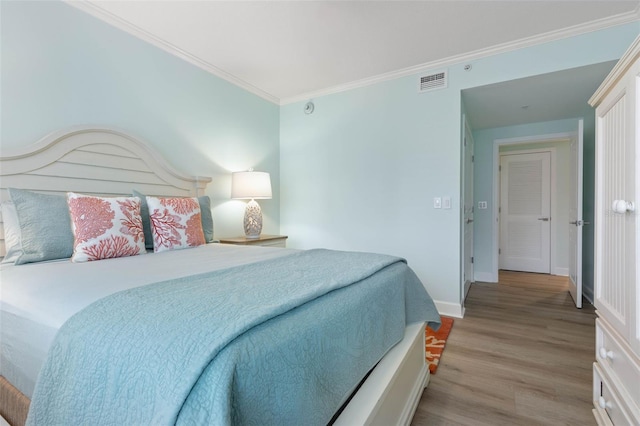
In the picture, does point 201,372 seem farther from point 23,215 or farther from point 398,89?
point 398,89

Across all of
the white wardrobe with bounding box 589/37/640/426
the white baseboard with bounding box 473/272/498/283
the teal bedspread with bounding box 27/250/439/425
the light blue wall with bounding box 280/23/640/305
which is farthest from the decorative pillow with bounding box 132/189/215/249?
the white baseboard with bounding box 473/272/498/283

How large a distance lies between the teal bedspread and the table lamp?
6.37 ft

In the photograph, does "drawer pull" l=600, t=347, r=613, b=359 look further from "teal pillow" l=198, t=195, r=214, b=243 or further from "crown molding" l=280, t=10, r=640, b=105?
"teal pillow" l=198, t=195, r=214, b=243

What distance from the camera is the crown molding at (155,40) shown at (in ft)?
Result: 6.83

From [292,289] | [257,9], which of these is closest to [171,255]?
[292,289]

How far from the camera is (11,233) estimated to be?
159 cm

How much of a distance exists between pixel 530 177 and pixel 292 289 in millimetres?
5370

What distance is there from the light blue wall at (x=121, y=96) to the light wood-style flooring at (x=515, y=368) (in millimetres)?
2417

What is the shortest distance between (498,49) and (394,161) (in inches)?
51.0

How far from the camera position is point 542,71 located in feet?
8.19

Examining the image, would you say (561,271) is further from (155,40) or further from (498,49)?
(155,40)

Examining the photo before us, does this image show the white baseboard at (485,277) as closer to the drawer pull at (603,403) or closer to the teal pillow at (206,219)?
the drawer pull at (603,403)

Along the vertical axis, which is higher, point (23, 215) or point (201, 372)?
point (23, 215)

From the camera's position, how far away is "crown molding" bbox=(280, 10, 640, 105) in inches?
88.4
